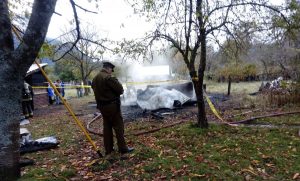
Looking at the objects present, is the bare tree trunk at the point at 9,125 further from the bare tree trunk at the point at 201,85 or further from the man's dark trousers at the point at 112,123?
the bare tree trunk at the point at 201,85

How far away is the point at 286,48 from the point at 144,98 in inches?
351

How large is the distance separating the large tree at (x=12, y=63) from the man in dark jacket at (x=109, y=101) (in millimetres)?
1822

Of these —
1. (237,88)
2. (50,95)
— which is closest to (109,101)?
(50,95)

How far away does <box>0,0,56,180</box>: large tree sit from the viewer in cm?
460

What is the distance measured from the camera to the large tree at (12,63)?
4.60 m

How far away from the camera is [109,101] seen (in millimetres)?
6348

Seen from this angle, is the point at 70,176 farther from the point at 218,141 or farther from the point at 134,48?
the point at 134,48

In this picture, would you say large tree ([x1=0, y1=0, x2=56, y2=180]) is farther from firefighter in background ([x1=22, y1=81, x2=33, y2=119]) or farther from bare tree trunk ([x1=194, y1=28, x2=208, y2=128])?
firefighter in background ([x1=22, y1=81, x2=33, y2=119])

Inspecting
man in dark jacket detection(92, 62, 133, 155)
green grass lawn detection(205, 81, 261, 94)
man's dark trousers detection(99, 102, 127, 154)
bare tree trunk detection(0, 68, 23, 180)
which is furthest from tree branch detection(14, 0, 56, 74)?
green grass lawn detection(205, 81, 261, 94)

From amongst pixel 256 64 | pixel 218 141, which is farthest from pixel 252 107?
pixel 256 64

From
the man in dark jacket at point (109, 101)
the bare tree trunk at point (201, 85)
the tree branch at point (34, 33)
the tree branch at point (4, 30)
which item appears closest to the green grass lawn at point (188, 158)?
the bare tree trunk at point (201, 85)

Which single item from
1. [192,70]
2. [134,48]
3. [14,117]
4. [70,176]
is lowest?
[70,176]

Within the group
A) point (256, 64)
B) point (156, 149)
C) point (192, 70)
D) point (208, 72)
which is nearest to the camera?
point (156, 149)

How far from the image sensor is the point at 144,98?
1520 centimetres
